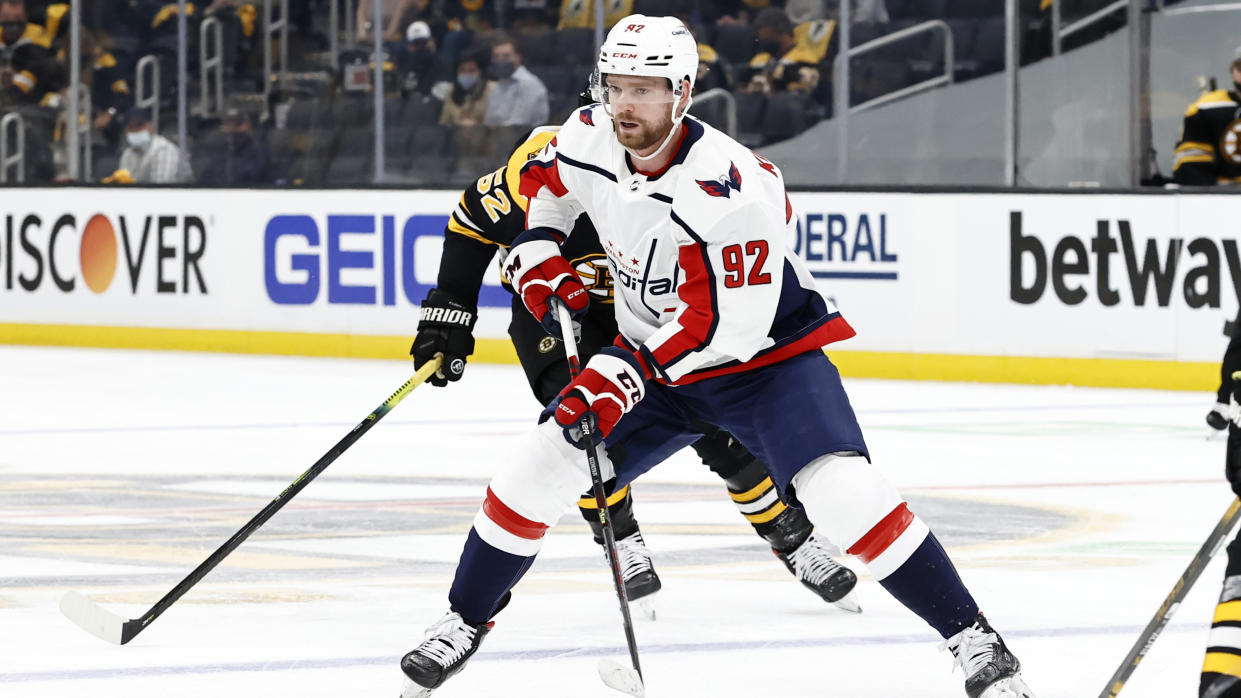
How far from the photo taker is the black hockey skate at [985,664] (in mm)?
3055

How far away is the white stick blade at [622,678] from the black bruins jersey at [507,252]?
0.84 m

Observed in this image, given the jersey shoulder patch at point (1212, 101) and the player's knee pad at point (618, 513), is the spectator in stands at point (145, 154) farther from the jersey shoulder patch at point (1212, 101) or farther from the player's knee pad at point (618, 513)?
A: the player's knee pad at point (618, 513)

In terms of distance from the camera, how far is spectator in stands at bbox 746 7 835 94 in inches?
362

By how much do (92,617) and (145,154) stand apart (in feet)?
24.1

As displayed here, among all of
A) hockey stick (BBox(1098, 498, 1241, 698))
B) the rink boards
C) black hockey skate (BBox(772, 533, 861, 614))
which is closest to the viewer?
hockey stick (BBox(1098, 498, 1241, 698))

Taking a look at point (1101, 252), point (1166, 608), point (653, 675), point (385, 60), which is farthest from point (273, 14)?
point (1166, 608)

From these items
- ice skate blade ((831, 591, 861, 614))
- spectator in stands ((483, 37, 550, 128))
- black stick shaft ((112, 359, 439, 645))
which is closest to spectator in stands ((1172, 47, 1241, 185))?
spectator in stands ((483, 37, 550, 128))

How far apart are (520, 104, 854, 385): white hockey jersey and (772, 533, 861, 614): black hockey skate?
73 cm

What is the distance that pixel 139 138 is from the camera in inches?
421

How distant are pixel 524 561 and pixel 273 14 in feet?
25.4

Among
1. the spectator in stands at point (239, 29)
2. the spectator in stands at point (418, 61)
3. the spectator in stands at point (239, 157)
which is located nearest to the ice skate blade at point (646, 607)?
the spectator in stands at point (418, 61)

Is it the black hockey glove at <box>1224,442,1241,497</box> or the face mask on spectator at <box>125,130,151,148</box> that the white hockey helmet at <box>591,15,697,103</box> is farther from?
the face mask on spectator at <box>125,130,151,148</box>

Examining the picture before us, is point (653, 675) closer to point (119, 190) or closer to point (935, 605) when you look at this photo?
point (935, 605)

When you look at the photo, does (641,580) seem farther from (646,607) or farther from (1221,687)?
(1221,687)
